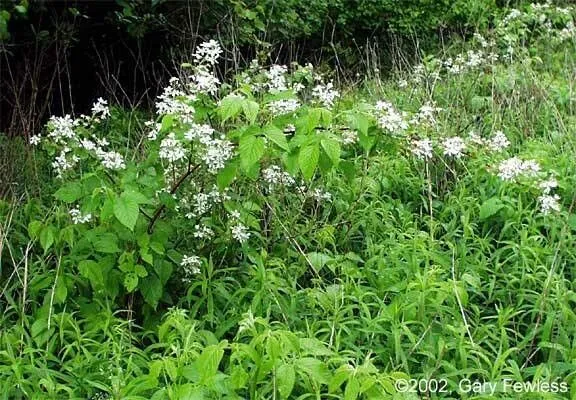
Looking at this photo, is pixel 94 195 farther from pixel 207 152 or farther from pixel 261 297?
pixel 261 297

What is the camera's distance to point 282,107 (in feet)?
8.75

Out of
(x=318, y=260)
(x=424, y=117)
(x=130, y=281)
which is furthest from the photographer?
(x=424, y=117)

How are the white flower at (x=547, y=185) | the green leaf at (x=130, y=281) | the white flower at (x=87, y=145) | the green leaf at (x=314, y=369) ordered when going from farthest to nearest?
the white flower at (x=547, y=185), the white flower at (x=87, y=145), the green leaf at (x=130, y=281), the green leaf at (x=314, y=369)

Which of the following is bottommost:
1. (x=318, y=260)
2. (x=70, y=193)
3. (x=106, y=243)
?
(x=318, y=260)

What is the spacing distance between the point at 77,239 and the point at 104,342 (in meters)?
0.44

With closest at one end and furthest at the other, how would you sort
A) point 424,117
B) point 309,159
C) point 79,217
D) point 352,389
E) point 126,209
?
point 352,389, point 309,159, point 126,209, point 79,217, point 424,117

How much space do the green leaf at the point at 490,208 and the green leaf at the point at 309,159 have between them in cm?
112

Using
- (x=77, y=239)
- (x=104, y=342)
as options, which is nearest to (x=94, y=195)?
(x=77, y=239)

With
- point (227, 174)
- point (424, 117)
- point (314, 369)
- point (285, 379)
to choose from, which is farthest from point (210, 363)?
point (424, 117)

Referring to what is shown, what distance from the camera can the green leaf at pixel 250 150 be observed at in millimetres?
2430

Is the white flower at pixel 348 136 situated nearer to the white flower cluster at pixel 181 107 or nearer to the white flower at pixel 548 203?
the white flower cluster at pixel 181 107

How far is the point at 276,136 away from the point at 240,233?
0.56 meters

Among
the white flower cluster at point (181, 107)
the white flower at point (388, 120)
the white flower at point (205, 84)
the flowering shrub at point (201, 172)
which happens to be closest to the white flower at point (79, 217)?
the flowering shrub at point (201, 172)

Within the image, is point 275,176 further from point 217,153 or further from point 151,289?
point 151,289
